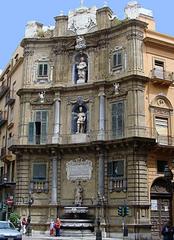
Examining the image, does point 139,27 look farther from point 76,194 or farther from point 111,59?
point 76,194

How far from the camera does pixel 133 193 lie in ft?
103

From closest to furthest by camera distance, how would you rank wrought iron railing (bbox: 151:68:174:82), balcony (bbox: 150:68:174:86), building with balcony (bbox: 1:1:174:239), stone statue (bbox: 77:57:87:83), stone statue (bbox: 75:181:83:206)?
building with balcony (bbox: 1:1:174:239)
stone statue (bbox: 75:181:83:206)
balcony (bbox: 150:68:174:86)
wrought iron railing (bbox: 151:68:174:82)
stone statue (bbox: 77:57:87:83)

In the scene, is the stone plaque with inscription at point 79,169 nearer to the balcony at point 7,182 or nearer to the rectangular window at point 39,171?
the rectangular window at point 39,171

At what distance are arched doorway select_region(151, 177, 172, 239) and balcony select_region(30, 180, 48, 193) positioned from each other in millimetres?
8587

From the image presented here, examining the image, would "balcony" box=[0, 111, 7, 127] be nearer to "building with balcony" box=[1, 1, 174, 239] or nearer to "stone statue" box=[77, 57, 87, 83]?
"building with balcony" box=[1, 1, 174, 239]

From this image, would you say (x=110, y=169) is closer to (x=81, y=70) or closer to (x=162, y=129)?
(x=162, y=129)

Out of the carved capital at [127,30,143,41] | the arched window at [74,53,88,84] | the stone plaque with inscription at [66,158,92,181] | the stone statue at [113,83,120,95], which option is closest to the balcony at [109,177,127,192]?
the stone plaque with inscription at [66,158,92,181]

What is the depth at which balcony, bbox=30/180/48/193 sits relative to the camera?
35344mm

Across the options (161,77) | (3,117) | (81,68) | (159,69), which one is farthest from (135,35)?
(3,117)

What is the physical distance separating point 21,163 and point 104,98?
28.1 feet

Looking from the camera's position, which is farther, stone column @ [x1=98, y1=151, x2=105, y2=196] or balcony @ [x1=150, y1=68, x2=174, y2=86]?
balcony @ [x1=150, y1=68, x2=174, y2=86]

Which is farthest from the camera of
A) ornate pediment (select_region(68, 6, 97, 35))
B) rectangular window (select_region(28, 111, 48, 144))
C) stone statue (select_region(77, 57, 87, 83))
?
ornate pediment (select_region(68, 6, 97, 35))

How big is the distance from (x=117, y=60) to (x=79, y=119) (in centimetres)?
566

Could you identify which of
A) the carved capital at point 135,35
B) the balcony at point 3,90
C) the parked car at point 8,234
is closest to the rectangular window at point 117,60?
the carved capital at point 135,35
